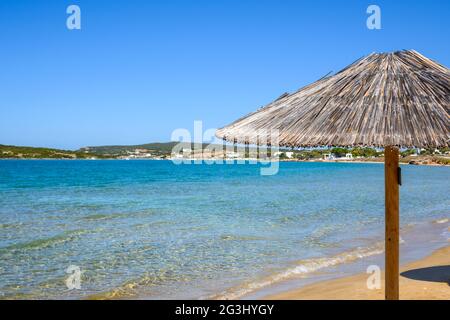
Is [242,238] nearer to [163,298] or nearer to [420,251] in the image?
[420,251]

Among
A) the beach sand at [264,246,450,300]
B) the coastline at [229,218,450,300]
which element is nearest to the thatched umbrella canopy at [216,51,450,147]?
the beach sand at [264,246,450,300]

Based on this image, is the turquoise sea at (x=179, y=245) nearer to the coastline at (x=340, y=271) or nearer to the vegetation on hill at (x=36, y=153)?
the coastline at (x=340, y=271)

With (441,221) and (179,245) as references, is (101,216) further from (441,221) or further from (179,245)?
(441,221)

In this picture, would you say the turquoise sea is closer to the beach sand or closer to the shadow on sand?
the beach sand

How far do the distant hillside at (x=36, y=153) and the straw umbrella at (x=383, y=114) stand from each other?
14151 cm

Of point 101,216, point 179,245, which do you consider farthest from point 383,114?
point 101,216

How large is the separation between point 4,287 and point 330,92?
719cm

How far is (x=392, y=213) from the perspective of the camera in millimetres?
5051

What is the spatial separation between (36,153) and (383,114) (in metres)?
145

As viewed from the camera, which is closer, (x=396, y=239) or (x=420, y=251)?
(x=396, y=239)

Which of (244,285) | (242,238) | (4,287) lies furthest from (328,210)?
(4,287)

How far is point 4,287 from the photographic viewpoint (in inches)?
366

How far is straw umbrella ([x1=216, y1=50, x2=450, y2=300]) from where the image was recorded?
198 inches
